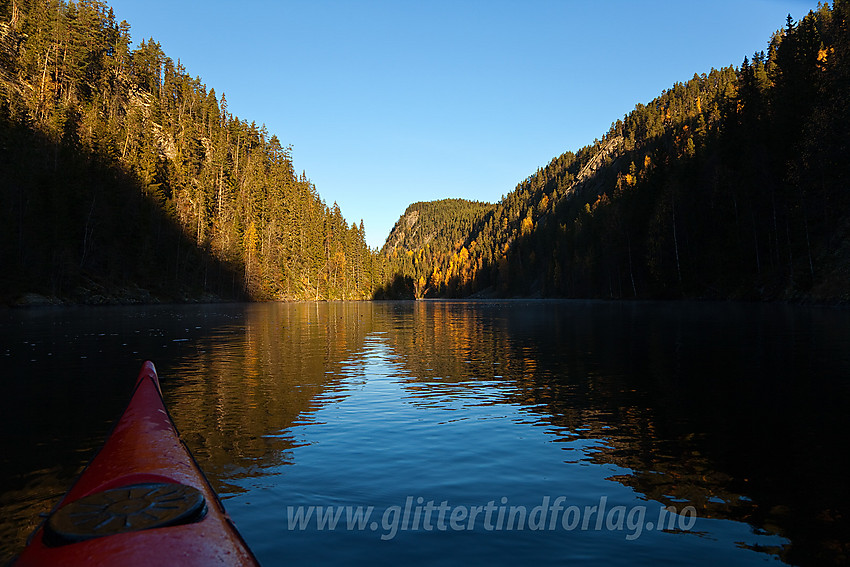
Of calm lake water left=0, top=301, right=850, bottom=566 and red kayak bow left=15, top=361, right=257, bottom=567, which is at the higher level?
red kayak bow left=15, top=361, right=257, bottom=567

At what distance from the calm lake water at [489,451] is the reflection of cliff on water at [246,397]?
0.23ft

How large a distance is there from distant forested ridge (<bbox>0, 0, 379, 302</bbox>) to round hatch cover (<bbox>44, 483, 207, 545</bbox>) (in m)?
64.7

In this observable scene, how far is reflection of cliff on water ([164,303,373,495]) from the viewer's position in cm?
887

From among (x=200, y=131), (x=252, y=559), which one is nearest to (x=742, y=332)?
(x=252, y=559)

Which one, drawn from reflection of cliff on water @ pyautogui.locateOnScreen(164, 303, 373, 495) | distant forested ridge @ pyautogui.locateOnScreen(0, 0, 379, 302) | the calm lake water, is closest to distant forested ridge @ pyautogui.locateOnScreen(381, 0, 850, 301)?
the calm lake water

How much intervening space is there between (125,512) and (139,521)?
26 centimetres

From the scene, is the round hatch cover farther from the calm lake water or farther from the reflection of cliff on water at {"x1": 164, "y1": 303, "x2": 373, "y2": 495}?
the reflection of cliff on water at {"x1": 164, "y1": 303, "x2": 373, "y2": 495}

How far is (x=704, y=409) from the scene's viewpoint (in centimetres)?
1185

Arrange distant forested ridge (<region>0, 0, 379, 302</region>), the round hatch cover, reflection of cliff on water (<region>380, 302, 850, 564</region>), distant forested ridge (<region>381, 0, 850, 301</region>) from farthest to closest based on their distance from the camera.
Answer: distant forested ridge (<region>0, 0, 379, 302</region>), distant forested ridge (<region>381, 0, 850, 301</region>), reflection of cliff on water (<region>380, 302, 850, 564</region>), the round hatch cover

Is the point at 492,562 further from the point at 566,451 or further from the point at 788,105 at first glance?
the point at 788,105

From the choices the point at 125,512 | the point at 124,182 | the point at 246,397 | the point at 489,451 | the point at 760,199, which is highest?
the point at 124,182

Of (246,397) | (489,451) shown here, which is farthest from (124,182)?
(489,451)

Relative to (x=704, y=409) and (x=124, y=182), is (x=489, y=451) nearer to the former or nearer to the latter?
(x=704, y=409)

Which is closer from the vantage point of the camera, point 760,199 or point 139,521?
point 139,521
